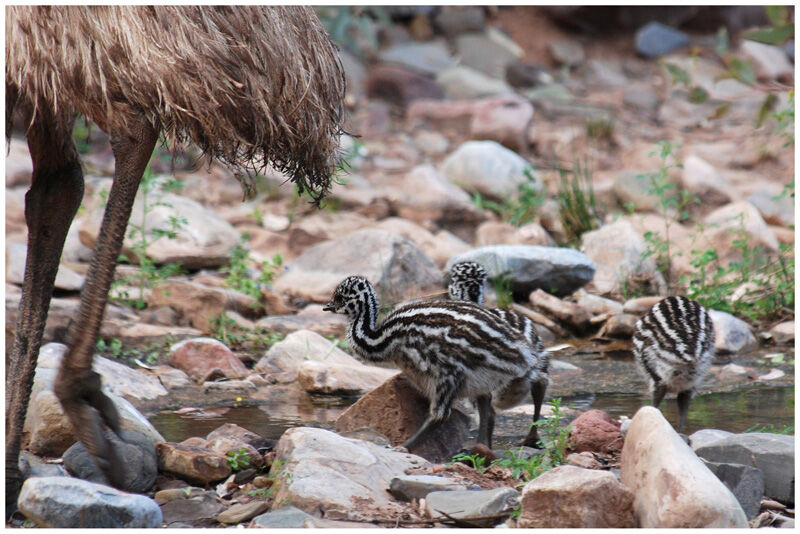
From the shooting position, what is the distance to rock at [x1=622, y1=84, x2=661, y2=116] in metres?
17.0

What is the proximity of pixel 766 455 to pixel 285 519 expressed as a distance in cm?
212

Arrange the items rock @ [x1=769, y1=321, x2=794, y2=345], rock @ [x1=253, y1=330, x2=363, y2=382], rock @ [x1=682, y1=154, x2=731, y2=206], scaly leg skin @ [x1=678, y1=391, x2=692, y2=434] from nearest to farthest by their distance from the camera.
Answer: scaly leg skin @ [x1=678, y1=391, x2=692, y2=434] → rock @ [x1=253, y1=330, x2=363, y2=382] → rock @ [x1=769, y1=321, x2=794, y2=345] → rock @ [x1=682, y1=154, x2=731, y2=206]

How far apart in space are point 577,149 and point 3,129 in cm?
1142

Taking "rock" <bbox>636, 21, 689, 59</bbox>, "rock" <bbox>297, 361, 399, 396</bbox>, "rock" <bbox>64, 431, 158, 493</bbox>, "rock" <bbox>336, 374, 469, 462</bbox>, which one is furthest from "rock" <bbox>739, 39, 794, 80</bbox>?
"rock" <bbox>64, 431, 158, 493</bbox>

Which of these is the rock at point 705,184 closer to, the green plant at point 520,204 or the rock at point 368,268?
the green plant at point 520,204

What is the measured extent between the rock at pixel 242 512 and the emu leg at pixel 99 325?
0.45m

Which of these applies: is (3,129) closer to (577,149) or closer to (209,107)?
(209,107)

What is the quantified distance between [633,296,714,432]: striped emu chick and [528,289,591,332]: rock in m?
2.03

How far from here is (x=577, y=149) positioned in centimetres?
1481

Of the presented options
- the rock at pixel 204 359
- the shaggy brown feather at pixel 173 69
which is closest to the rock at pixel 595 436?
the shaggy brown feather at pixel 173 69

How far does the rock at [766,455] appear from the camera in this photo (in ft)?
14.9

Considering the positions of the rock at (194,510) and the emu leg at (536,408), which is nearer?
the rock at (194,510)

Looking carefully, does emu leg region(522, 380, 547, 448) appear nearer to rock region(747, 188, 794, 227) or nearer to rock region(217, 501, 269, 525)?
rock region(217, 501, 269, 525)

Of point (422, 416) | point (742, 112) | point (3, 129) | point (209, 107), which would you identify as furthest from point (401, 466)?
point (742, 112)
